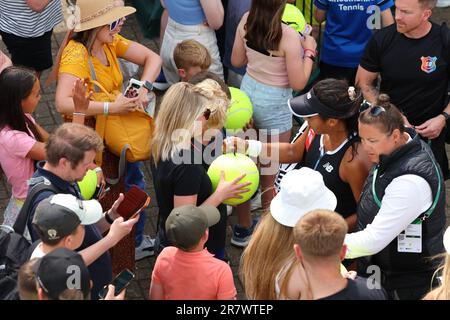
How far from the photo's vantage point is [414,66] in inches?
259

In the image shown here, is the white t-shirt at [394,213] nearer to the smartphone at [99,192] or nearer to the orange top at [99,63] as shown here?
the smartphone at [99,192]

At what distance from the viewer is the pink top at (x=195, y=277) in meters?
4.92

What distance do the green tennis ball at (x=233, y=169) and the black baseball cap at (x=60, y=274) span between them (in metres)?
1.73

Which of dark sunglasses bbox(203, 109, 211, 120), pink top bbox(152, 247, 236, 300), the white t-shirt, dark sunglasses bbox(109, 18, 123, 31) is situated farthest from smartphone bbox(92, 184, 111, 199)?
the white t-shirt

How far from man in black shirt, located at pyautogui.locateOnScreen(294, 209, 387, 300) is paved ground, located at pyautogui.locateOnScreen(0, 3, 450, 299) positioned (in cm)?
208

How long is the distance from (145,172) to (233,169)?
87.4 inches

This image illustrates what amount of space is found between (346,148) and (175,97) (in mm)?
1113

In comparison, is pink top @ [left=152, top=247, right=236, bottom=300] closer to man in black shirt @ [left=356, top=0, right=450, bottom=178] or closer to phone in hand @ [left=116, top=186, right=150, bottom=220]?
phone in hand @ [left=116, top=186, right=150, bottom=220]

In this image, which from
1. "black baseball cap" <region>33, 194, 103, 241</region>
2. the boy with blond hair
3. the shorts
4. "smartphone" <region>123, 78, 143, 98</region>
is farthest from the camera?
the shorts

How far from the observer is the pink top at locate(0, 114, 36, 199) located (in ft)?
18.8

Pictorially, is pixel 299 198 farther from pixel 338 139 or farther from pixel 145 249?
pixel 145 249

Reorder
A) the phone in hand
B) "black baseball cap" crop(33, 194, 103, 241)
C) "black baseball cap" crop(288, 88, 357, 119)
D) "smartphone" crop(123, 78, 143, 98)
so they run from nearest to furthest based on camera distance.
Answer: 1. "black baseball cap" crop(33, 194, 103, 241)
2. the phone in hand
3. "black baseball cap" crop(288, 88, 357, 119)
4. "smartphone" crop(123, 78, 143, 98)

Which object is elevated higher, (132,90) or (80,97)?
(80,97)

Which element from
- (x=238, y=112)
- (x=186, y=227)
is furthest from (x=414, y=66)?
(x=186, y=227)
